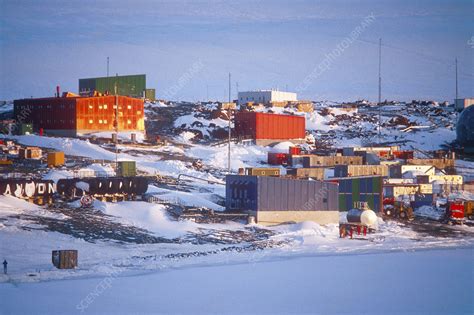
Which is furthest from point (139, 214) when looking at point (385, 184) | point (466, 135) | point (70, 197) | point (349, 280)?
point (466, 135)

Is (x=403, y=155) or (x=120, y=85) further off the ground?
(x=120, y=85)

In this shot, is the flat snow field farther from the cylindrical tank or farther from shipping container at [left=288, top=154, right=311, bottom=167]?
shipping container at [left=288, top=154, right=311, bottom=167]

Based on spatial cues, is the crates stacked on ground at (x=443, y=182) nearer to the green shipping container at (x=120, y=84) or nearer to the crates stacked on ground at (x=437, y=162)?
the crates stacked on ground at (x=437, y=162)

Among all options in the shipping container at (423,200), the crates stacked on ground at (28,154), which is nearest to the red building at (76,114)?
the crates stacked on ground at (28,154)

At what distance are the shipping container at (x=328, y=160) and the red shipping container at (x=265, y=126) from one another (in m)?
12.9

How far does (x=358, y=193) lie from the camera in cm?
Result: 4181

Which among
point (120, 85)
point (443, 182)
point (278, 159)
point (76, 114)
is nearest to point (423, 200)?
point (443, 182)

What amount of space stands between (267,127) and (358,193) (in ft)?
79.8

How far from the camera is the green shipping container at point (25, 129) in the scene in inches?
2197

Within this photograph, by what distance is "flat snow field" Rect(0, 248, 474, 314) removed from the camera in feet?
63.5

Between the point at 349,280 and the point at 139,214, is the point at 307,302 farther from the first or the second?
the point at 139,214

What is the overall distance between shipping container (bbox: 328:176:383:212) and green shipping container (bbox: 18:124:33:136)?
25.3 meters

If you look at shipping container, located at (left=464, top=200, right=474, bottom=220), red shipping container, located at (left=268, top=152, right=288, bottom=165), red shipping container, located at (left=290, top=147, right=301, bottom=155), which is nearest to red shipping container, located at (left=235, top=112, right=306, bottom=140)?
red shipping container, located at (left=290, top=147, right=301, bottom=155)

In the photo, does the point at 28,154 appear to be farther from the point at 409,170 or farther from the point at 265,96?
the point at 265,96
